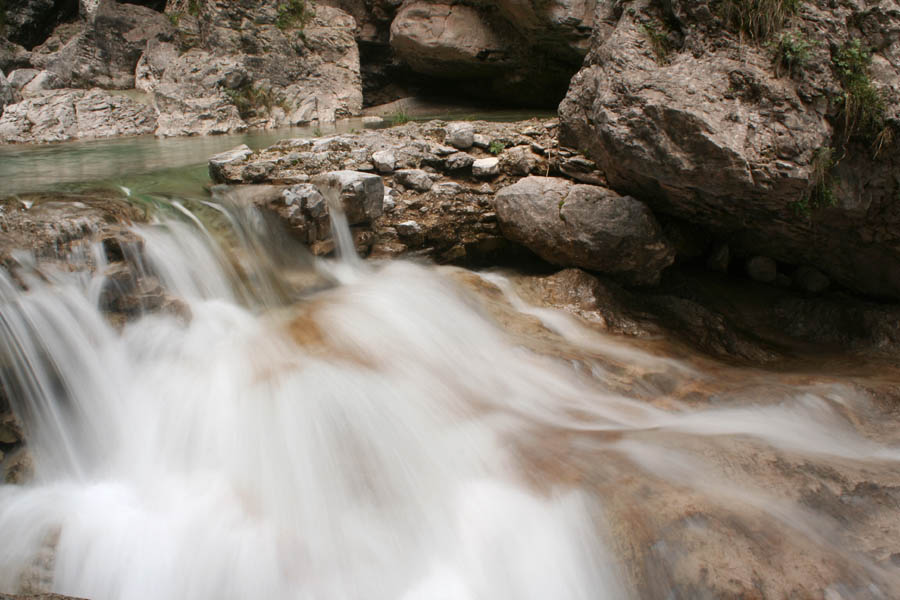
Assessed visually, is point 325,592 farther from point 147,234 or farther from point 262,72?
point 262,72

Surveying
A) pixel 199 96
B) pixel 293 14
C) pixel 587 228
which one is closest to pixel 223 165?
pixel 587 228

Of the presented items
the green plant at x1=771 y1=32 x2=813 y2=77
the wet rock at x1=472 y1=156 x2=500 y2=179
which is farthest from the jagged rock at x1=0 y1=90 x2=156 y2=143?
the green plant at x1=771 y1=32 x2=813 y2=77

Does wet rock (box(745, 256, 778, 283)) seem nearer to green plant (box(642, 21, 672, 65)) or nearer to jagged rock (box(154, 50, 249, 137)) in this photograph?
green plant (box(642, 21, 672, 65))

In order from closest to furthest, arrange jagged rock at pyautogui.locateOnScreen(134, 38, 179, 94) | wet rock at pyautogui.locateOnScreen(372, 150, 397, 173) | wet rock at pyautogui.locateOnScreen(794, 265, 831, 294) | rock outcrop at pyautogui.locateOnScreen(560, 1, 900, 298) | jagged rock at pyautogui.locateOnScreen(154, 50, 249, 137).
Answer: rock outcrop at pyautogui.locateOnScreen(560, 1, 900, 298) < wet rock at pyautogui.locateOnScreen(794, 265, 831, 294) < wet rock at pyautogui.locateOnScreen(372, 150, 397, 173) < jagged rock at pyautogui.locateOnScreen(154, 50, 249, 137) < jagged rock at pyautogui.locateOnScreen(134, 38, 179, 94)

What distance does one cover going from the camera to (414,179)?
515cm

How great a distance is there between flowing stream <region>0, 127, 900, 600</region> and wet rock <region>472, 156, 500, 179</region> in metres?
1.79

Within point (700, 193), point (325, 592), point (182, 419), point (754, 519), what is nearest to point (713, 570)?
point (754, 519)

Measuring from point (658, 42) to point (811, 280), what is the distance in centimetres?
273

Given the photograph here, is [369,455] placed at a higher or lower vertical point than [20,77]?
lower

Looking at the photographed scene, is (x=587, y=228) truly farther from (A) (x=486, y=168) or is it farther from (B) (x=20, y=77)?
Answer: (B) (x=20, y=77)

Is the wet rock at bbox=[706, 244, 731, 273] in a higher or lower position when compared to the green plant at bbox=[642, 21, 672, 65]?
lower

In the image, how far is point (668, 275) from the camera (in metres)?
5.18

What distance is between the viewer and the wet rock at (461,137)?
558cm

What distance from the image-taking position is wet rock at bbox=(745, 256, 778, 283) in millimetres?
5301
